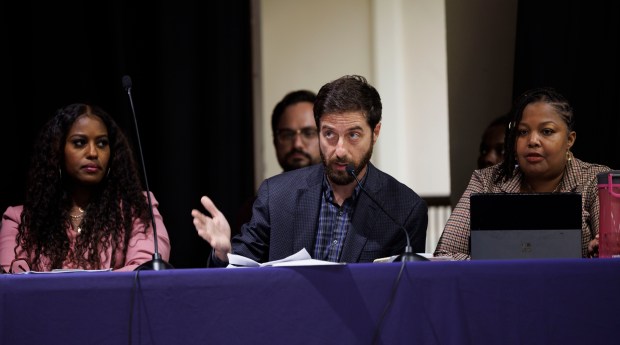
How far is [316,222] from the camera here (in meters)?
3.31

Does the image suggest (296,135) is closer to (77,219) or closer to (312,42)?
(77,219)

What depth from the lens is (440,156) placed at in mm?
6578

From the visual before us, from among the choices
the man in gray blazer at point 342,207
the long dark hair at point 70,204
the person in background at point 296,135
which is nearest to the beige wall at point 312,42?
the person in background at point 296,135

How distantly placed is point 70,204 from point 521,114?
1.71 m

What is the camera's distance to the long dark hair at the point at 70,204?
3455mm

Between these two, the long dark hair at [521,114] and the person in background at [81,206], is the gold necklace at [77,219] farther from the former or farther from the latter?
the long dark hair at [521,114]

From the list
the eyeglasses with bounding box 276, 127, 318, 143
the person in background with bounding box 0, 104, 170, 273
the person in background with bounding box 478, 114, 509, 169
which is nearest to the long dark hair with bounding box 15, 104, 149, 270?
the person in background with bounding box 0, 104, 170, 273

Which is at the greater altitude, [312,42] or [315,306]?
[312,42]

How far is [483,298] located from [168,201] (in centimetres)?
251

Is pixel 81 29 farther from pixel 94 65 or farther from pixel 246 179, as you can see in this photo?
pixel 246 179

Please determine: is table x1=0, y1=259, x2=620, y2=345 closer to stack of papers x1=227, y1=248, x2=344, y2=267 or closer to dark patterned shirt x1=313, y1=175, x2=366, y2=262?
stack of papers x1=227, y1=248, x2=344, y2=267

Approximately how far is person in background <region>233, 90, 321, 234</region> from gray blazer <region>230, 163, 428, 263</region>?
0.95 metres

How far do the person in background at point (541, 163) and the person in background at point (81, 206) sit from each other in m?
1.08

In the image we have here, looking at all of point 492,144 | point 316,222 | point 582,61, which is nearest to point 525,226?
point 316,222
